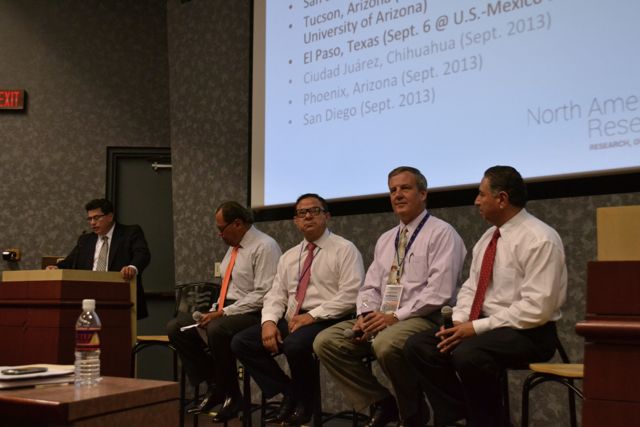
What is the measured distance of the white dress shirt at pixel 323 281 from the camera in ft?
11.4

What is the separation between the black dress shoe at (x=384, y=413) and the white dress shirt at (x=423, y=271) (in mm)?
372

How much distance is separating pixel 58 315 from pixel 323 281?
131 cm

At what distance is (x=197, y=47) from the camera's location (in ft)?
17.9

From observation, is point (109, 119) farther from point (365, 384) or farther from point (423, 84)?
point (365, 384)

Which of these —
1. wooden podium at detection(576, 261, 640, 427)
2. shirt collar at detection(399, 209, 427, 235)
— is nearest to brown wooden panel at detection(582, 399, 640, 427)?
wooden podium at detection(576, 261, 640, 427)

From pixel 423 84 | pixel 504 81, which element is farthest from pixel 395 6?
pixel 504 81

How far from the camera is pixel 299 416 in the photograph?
339 centimetres

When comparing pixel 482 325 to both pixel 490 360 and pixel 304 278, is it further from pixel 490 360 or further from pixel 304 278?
pixel 304 278

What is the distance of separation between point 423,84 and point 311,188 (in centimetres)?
94

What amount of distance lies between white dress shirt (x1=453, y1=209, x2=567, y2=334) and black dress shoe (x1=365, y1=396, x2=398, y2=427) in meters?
0.55

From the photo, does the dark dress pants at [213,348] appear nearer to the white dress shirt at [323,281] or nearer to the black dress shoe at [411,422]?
the white dress shirt at [323,281]

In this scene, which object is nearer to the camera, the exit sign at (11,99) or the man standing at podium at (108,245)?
the man standing at podium at (108,245)

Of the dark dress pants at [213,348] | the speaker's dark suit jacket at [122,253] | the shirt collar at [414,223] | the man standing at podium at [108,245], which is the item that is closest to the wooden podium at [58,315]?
the dark dress pants at [213,348]

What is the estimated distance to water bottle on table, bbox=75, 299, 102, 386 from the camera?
1.82 metres
